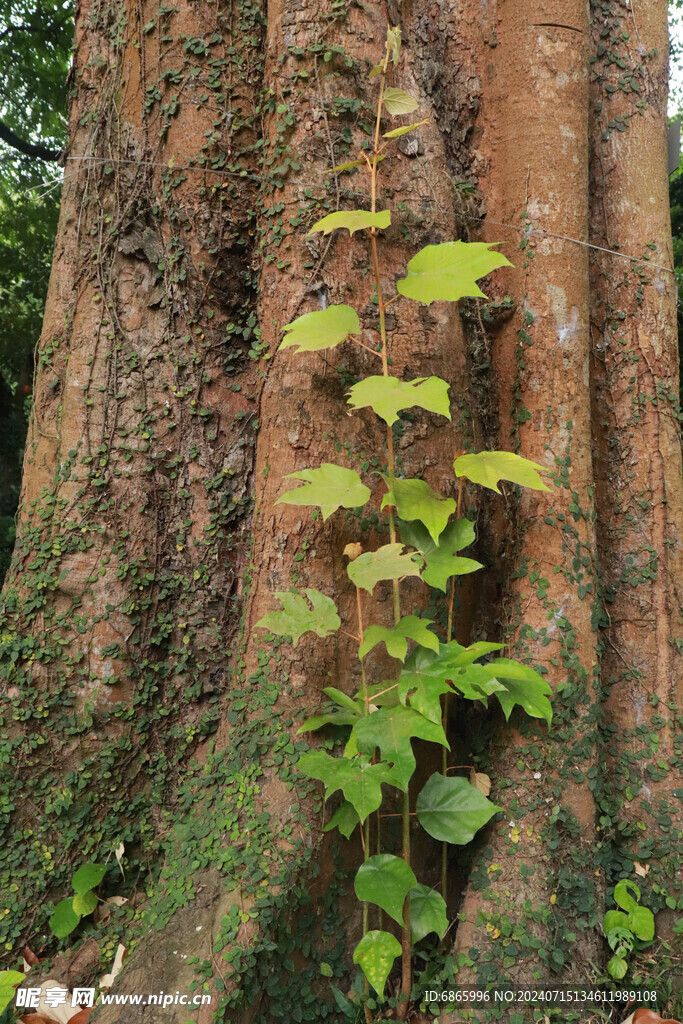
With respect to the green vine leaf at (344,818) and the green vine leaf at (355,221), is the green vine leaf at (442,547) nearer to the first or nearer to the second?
the green vine leaf at (344,818)

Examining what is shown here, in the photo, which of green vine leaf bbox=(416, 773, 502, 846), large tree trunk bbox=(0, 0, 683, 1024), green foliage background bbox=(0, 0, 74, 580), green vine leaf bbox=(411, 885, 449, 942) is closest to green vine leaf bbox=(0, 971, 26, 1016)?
large tree trunk bbox=(0, 0, 683, 1024)

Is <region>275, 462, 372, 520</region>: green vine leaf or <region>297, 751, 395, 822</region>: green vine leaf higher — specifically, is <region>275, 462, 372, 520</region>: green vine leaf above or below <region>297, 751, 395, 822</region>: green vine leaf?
above

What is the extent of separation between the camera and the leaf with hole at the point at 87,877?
239 cm

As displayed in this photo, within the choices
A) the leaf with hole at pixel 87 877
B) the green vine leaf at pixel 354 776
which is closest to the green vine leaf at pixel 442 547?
the green vine leaf at pixel 354 776

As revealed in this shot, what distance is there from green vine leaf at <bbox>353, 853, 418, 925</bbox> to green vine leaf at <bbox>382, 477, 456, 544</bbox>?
838 millimetres

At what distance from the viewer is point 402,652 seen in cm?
183

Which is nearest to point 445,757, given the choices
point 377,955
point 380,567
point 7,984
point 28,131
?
point 377,955

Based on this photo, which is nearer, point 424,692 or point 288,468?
point 424,692

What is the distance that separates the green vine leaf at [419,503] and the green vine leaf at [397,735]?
1.56 feet

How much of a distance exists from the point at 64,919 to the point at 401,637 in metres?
1.56

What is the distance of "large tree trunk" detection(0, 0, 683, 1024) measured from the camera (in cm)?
Answer: 212

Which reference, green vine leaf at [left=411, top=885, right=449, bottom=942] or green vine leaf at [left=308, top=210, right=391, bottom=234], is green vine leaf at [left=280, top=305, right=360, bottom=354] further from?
green vine leaf at [left=411, top=885, right=449, bottom=942]

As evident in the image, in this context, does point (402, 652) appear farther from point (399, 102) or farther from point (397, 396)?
point (399, 102)

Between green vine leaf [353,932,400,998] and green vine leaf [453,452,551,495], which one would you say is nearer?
green vine leaf [353,932,400,998]
